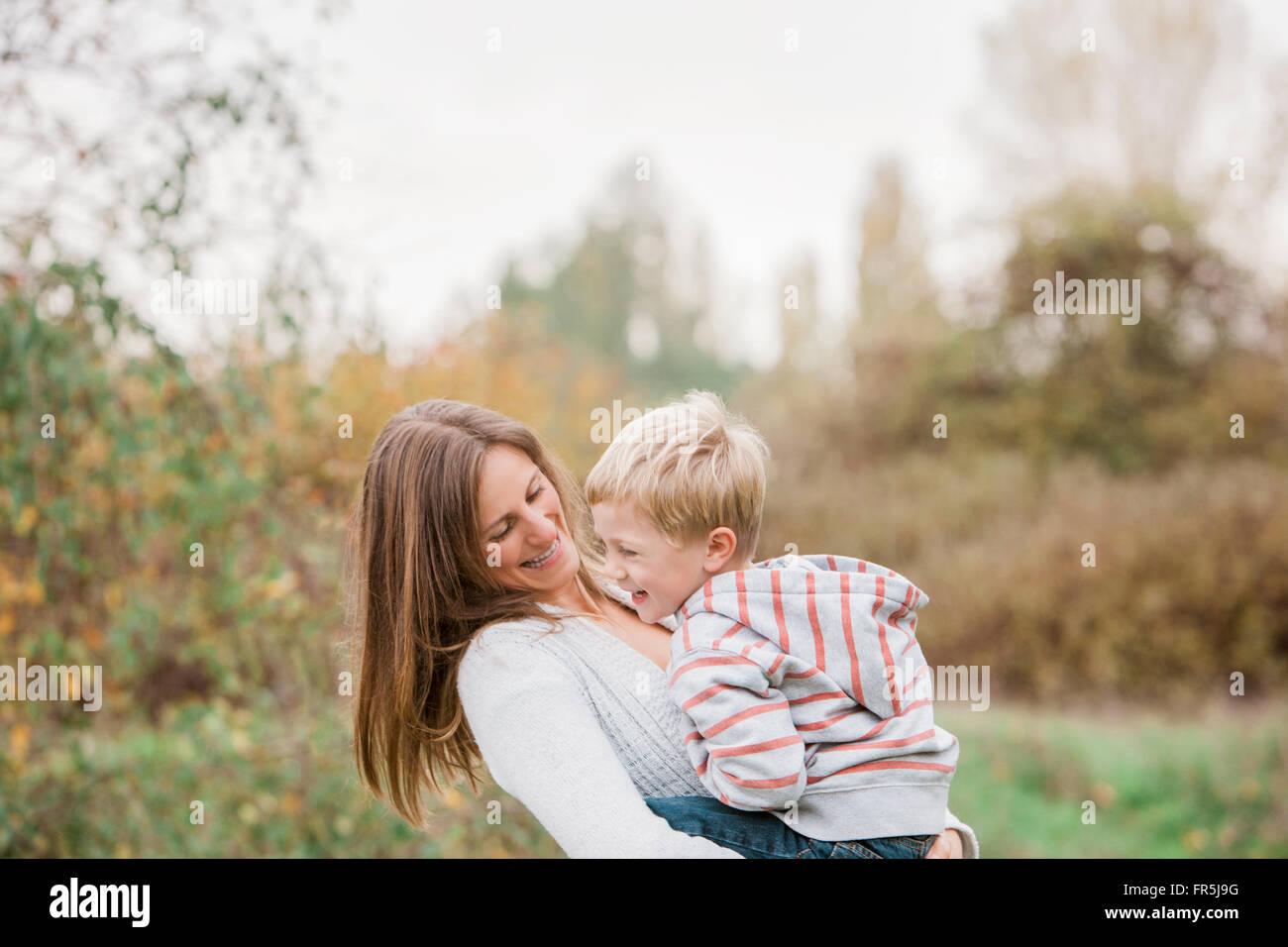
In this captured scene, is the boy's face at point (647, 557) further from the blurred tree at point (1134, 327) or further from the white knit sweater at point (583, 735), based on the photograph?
the blurred tree at point (1134, 327)

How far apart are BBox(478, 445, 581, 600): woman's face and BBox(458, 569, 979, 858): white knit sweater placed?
11 centimetres

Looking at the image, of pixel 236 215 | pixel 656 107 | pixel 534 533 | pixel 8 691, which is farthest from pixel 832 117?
pixel 534 533

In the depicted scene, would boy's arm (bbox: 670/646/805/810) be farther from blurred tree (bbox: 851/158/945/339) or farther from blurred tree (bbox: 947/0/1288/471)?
blurred tree (bbox: 851/158/945/339)

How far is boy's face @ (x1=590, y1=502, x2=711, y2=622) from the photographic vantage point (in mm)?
1703

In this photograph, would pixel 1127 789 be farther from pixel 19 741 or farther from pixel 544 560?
pixel 19 741

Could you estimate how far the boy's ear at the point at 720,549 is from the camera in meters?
1.73

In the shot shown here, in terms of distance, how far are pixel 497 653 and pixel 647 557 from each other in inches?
11.4

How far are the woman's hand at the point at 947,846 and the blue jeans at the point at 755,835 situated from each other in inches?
1.8

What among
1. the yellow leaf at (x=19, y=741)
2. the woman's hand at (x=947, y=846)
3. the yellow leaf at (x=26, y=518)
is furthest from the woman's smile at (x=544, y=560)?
the yellow leaf at (x=19, y=741)

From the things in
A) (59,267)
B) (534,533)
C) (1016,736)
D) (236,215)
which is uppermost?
(236,215)

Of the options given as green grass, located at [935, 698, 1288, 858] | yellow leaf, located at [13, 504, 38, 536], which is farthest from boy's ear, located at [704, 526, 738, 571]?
green grass, located at [935, 698, 1288, 858]

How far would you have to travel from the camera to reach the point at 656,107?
33.2 feet

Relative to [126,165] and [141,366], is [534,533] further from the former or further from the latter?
[126,165]
